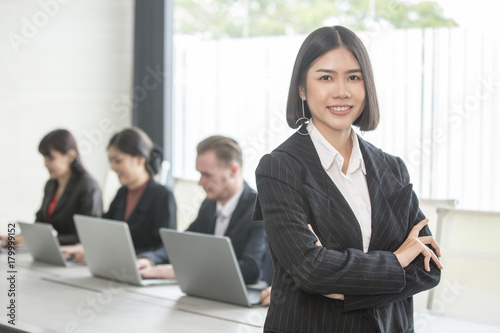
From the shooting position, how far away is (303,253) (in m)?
1.48

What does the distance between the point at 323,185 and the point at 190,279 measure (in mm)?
979

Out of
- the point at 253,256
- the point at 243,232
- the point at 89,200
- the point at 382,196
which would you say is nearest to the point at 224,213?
the point at 243,232

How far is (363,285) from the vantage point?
1462 millimetres

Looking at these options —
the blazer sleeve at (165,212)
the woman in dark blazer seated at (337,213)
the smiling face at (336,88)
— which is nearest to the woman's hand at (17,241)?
the blazer sleeve at (165,212)

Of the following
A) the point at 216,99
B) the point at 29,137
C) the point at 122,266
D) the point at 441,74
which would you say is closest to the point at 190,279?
the point at 122,266

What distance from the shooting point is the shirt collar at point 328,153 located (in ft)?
5.16

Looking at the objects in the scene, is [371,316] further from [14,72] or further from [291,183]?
[14,72]

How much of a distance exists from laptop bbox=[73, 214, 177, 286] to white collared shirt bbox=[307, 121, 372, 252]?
1.11 metres

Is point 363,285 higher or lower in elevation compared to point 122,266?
higher

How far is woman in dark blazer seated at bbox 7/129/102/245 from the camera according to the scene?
12.0 ft

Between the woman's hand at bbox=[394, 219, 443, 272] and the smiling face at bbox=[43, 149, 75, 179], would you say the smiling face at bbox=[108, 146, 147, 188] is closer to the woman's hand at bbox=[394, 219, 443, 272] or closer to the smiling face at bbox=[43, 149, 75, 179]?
the smiling face at bbox=[43, 149, 75, 179]

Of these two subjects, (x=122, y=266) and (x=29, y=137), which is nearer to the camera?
(x=122, y=266)

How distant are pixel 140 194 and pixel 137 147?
0.79ft

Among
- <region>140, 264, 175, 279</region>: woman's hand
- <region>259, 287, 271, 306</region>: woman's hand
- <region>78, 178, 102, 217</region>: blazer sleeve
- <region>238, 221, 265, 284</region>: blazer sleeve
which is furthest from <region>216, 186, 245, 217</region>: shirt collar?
<region>78, 178, 102, 217</region>: blazer sleeve
